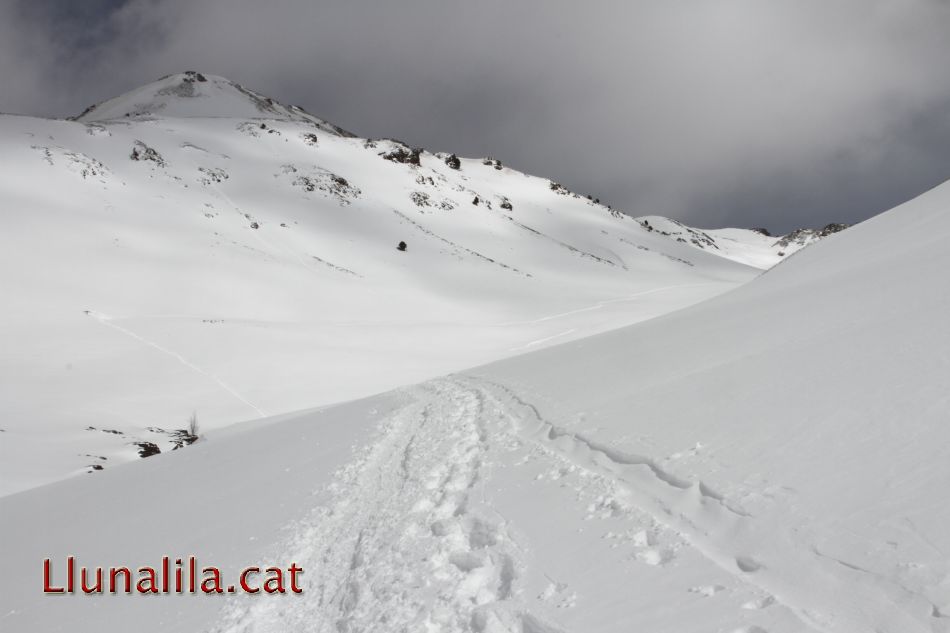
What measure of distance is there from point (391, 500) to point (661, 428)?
10.5 feet

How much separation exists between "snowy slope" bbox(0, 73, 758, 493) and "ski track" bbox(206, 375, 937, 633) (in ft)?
39.5

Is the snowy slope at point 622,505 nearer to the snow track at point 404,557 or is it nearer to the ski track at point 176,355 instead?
the snow track at point 404,557

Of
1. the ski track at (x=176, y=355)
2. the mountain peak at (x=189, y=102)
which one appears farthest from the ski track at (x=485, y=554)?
the mountain peak at (x=189, y=102)

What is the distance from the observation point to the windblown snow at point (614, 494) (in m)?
3.21

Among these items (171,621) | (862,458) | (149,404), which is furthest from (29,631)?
(149,404)

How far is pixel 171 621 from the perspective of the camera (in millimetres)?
4594

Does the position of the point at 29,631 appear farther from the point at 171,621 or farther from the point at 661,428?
the point at 661,428

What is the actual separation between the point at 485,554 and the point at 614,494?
130 cm

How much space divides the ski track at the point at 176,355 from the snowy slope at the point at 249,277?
16cm

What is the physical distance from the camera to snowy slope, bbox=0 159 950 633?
3.16m

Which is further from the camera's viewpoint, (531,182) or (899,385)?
(531,182)

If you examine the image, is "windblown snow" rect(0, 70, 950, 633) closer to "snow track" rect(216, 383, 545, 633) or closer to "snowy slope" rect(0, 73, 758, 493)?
"snow track" rect(216, 383, 545, 633)

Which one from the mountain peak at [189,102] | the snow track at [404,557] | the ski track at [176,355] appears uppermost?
the mountain peak at [189,102]

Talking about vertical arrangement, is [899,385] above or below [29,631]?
above
